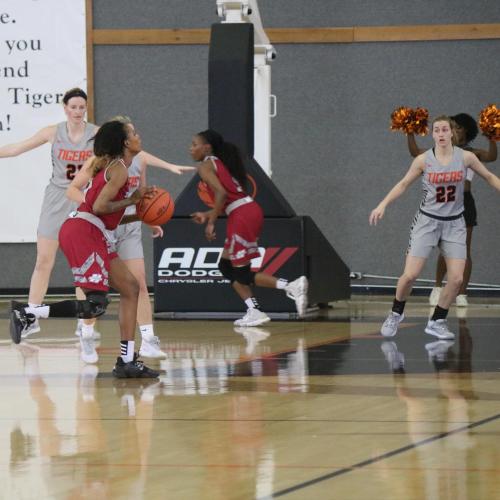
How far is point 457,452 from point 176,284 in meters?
6.97

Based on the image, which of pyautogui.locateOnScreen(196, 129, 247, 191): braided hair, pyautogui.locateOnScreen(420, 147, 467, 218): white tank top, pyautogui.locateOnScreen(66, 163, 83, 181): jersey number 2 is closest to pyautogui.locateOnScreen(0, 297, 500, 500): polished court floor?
pyautogui.locateOnScreen(420, 147, 467, 218): white tank top

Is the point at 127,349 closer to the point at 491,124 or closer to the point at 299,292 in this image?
the point at 299,292

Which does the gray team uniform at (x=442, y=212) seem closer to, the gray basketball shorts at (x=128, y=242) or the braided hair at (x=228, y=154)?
the braided hair at (x=228, y=154)

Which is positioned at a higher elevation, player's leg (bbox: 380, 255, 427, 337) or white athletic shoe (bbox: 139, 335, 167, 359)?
player's leg (bbox: 380, 255, 427, 337)

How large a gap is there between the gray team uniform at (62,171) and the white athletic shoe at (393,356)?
2422mm

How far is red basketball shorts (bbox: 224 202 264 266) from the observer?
422 inches

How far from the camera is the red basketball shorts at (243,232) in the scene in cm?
1071

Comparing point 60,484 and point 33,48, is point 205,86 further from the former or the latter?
point 60,484

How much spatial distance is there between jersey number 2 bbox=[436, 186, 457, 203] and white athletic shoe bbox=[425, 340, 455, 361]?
3.31 feet

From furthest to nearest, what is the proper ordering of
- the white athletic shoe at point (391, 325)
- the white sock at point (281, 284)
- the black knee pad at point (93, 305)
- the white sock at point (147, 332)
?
1. the white sock at point (281, 284)
2. the white athletic shoe at point (391, 325)
3. the white sock at point (147, 332)
4. the black knee pad at point (93, 305)

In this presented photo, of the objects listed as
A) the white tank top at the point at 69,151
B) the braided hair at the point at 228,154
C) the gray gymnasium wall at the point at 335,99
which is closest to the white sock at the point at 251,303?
the braided hair at the point at 228,154

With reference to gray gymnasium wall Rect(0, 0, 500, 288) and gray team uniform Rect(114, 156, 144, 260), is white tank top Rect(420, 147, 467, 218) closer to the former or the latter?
gray team uniform Rect(114, 156, 144, 260)

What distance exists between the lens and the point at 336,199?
15.7m

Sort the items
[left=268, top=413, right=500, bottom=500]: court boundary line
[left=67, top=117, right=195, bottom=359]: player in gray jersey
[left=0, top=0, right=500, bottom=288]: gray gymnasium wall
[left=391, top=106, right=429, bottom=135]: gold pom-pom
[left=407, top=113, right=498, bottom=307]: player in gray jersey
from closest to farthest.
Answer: [left=268, top=413, right=500, bottom=500]: court boundary line < [left=67, top=117, right=195, bottom=359]: player in gray jersey < [left=391, top=106, right=429, bottom=135]: gold pom-pom < [left=407, top=113, right=498, bottom=307]: player in gray jersey < [left=0, top=0, right=500, bottom=288]: gray gymnasium wall
